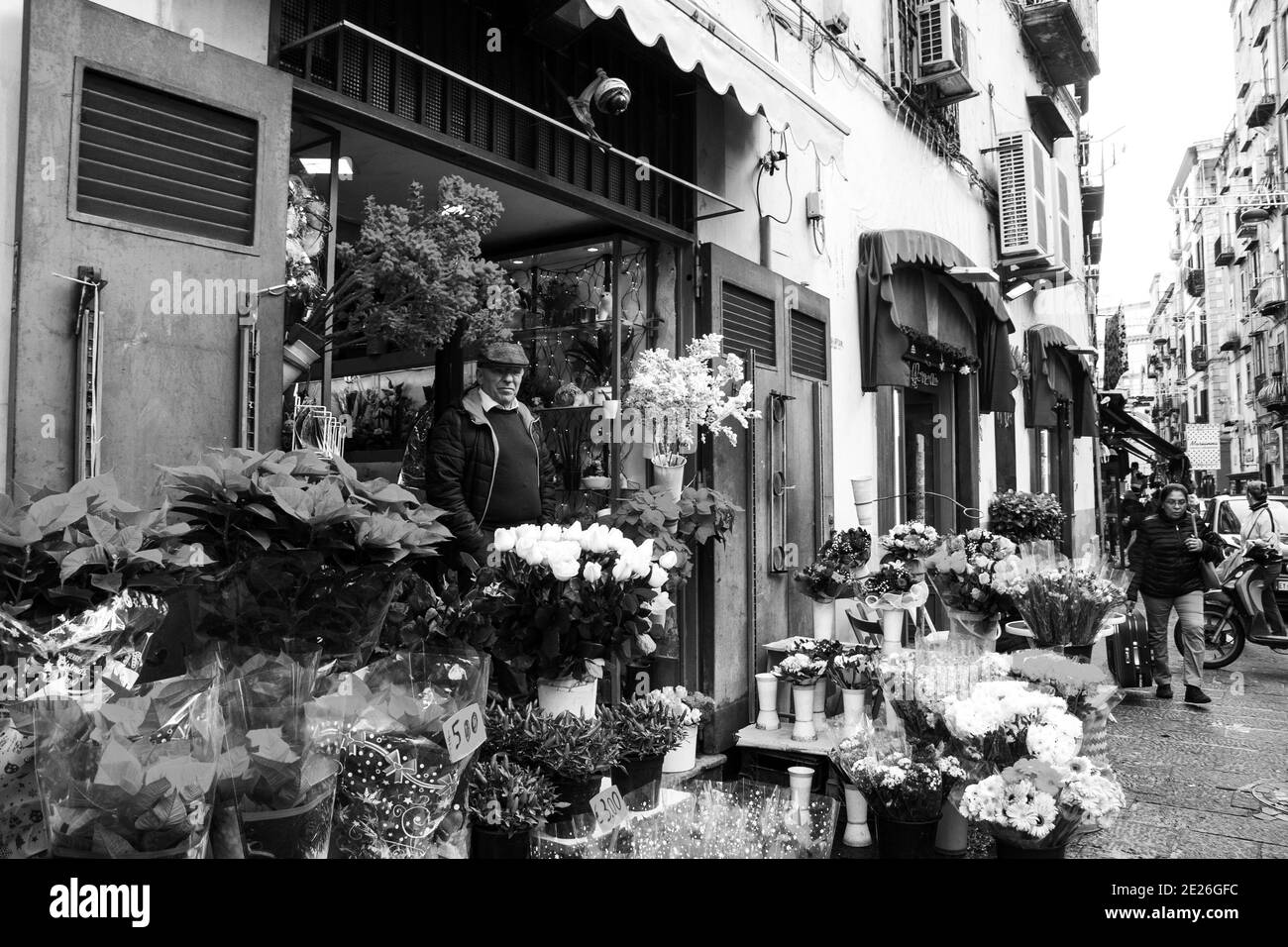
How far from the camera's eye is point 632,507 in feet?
14.9

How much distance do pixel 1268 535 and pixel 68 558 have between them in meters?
11.7

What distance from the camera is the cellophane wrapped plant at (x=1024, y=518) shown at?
355 inches

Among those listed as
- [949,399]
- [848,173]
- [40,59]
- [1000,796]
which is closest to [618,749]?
[1000,796]

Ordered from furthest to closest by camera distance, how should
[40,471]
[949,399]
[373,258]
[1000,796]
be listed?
[949,399] < [373,258] < [1000,796] < [40,471]

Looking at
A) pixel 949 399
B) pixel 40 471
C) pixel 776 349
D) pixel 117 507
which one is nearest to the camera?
pixel 117 507

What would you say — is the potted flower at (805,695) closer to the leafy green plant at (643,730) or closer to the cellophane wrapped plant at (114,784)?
the leafy green plant at (643,730)

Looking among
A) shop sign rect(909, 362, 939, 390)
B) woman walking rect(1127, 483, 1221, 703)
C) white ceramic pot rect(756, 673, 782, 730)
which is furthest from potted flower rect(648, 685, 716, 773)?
shop sign rect(909, 362, 939, 390)

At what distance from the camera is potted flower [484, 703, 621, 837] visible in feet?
10.1

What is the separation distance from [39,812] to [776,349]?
5.09 m

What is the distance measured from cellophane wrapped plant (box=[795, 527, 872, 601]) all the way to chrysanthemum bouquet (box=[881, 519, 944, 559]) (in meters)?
0.21

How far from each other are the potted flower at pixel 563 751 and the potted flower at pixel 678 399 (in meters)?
1.93

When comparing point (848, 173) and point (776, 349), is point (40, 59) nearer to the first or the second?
point (776, 349)

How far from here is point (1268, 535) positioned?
1015cm

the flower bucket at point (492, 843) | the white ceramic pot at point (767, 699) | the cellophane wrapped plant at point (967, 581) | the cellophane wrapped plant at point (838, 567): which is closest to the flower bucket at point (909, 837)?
the flower bucket at point (492, 843)
